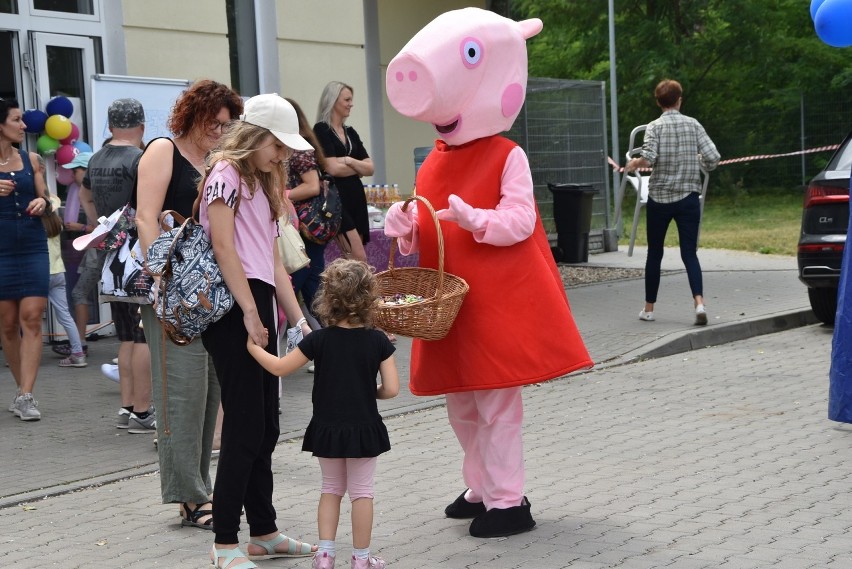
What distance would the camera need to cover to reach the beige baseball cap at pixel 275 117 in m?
4.87

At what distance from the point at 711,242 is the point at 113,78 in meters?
12.2

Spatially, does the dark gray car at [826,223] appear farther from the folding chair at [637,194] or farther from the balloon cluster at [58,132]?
the balloon cluster at [58,132]

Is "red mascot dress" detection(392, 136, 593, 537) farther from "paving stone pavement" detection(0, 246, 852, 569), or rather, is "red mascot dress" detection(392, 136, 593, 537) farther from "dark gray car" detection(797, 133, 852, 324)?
"dark gray car" detection(797, 133, 852, 324)

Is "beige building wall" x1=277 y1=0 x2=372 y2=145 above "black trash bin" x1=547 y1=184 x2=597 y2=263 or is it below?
above

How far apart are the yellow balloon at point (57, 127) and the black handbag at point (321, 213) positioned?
9.26ft

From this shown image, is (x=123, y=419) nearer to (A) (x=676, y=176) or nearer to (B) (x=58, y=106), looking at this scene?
(B) (x=58, y=106)

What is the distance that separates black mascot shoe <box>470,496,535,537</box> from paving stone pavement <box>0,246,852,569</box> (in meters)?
0.05

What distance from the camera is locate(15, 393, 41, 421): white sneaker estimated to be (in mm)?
8156

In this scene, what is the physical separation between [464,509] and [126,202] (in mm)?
2755

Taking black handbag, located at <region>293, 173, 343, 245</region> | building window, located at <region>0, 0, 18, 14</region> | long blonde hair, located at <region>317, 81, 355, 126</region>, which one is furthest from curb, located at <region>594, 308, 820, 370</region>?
building window, located at <region>0, 0, 18, 14</region>

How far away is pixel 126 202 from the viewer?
23.4 feet

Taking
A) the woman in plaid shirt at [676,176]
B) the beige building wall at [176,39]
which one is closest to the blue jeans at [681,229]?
the woman in plaid shirt at [676,176]

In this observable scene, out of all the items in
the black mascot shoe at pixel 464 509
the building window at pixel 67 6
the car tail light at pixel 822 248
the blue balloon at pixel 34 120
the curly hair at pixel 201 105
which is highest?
the building window at pixel 67 6

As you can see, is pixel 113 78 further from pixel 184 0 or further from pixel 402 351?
pixel 402 351
